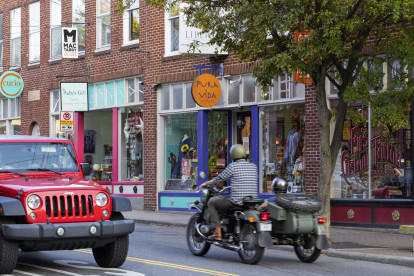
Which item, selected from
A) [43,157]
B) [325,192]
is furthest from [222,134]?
[43,157]

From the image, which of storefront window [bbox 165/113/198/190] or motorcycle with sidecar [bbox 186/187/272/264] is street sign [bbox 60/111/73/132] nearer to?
storefront window [bbox 165/113/198/190]

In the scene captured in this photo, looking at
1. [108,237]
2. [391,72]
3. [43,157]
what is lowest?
[108,237]

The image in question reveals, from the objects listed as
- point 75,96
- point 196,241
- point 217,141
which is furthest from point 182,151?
point 196,241

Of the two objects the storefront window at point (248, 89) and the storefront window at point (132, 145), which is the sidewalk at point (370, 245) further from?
the storefront window at point (132, 145)

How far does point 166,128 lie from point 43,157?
12670mm

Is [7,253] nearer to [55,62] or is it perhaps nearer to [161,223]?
[161,223]

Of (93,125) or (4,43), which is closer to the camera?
(93,125)

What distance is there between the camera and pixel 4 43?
32906 mm

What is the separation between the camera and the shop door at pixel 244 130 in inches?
835

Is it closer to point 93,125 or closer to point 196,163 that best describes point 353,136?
point 196,163

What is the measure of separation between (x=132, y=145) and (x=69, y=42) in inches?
172

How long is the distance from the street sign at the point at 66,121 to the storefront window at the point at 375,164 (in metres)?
8.60

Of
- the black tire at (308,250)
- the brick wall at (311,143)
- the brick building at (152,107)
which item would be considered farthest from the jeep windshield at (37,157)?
the brick wall at (311,143)

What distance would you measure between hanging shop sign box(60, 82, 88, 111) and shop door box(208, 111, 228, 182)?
563 centimetres
